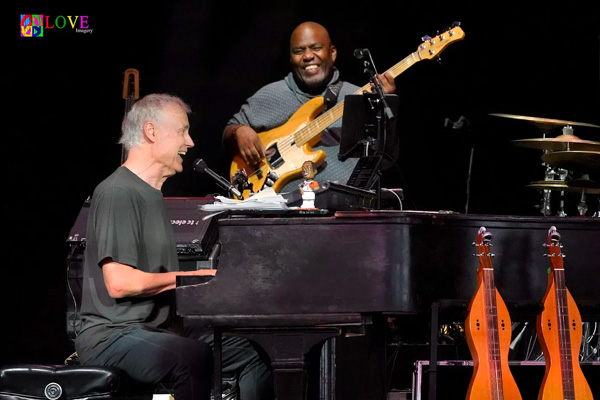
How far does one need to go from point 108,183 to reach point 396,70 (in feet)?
8.16

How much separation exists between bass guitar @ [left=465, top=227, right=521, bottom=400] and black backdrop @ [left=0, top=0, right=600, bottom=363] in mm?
2309

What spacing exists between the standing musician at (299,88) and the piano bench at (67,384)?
253 cm

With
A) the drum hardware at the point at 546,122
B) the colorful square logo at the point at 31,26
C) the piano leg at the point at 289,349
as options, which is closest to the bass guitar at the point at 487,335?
the piano leg at the point at 289,349

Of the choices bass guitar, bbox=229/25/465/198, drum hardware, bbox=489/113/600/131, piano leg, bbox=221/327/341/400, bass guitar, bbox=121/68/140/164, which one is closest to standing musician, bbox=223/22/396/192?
bass guitar, bbox=229/25/465/198

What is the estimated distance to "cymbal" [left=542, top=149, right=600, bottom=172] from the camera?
420 cm

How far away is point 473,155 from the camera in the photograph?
20.2ft

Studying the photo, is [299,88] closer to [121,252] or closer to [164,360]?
[121,252]

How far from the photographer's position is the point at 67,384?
130 inches

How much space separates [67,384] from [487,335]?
1544mm

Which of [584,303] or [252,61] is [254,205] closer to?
[584,303]

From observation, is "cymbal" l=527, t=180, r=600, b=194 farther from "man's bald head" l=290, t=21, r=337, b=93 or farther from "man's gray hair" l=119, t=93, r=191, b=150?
"man's gray hair" l=119, t=93, r=191, b=150

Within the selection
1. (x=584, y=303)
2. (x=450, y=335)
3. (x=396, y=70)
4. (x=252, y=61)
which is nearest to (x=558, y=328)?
(x=584, y=303)

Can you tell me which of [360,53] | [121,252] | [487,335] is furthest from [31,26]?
[487,335]

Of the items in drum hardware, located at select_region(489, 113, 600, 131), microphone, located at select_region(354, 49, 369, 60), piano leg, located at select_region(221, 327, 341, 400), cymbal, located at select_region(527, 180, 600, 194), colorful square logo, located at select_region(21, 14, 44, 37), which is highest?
colorful square logo, located at select_region(21, 14, 44, 37)
